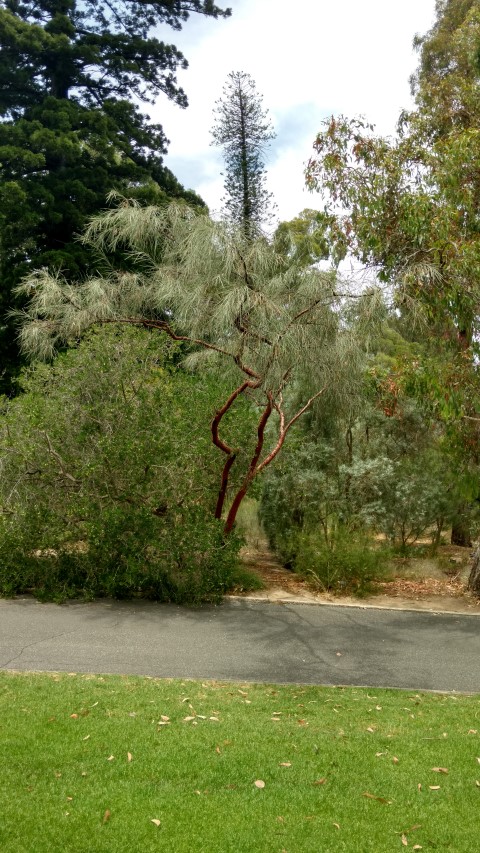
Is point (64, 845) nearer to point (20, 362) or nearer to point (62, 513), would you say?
point (62, 513)

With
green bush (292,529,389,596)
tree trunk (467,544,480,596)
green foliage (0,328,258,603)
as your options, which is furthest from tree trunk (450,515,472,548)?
green foliage (0,328,258,603)

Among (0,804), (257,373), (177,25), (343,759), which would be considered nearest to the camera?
(0,804)

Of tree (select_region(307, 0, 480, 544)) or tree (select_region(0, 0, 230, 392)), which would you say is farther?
tree (select_region(0, 0, 230, 392))

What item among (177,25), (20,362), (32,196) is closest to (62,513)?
(20,362)

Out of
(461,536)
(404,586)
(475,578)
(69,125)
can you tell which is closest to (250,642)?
(475,578)

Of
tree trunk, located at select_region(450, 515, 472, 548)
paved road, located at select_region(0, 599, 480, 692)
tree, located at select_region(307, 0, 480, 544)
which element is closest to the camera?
paved road, located at select_region(0, 599, 480, 692)

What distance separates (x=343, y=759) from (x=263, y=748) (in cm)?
55

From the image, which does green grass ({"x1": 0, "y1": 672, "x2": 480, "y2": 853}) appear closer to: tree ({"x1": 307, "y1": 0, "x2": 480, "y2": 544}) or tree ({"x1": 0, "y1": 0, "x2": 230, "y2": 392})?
tree ({"x1": 307, "y1": 0, "x2": 480, "y2": 544})

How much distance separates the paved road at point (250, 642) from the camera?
7.14 meters

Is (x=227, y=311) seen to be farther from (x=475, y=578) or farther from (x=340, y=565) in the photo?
(x=475, y=578)

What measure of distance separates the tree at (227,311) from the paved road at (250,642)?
229cm

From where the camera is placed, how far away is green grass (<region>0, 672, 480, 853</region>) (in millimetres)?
3973

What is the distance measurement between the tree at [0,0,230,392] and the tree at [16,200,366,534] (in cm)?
603

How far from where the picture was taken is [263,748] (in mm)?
5098
